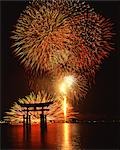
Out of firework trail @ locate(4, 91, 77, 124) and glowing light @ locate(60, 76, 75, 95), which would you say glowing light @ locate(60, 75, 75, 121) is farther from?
firework trail @ locate(4, 91, 77, 124)

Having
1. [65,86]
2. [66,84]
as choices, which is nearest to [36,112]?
[65,86]

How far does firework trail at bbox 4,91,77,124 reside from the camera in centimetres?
2728

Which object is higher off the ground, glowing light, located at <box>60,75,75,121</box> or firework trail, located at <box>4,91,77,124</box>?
glowing light, located at <box>60,75,75,121</box>

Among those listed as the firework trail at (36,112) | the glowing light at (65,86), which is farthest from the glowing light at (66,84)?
the firework trail at (36,112)

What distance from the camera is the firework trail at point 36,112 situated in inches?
1074

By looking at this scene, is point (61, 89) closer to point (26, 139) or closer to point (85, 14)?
point (85, 14)

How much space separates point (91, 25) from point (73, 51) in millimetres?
1759

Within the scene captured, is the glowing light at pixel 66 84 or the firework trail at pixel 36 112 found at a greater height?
the glowing light at pixel 66 84

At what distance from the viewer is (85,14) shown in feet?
74.8

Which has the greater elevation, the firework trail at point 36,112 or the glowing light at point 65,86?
the glowing light at point 65,86

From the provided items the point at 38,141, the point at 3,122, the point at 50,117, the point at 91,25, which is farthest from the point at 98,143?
the point at 3,122

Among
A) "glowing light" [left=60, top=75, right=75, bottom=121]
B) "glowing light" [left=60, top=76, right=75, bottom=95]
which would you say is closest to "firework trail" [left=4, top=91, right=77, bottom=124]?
"glowing light" [left=60, top=75, right=75, bottom=121]

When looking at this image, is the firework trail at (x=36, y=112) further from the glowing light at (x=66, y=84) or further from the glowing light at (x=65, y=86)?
the glowing light at (x=66, y=84)

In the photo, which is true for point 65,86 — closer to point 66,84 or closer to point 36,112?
point 66,84
